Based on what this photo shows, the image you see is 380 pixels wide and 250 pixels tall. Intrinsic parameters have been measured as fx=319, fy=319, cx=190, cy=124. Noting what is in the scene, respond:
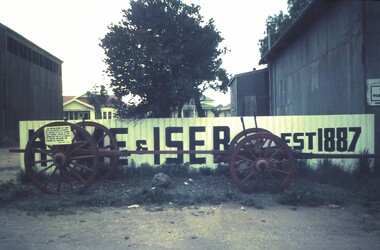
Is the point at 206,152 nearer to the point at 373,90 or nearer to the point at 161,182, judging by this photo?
the point at 161,182

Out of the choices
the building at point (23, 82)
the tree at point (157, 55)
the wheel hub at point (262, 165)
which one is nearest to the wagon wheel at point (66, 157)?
the tree at point (157, 55)

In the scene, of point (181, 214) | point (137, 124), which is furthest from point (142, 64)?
point (181, 214)

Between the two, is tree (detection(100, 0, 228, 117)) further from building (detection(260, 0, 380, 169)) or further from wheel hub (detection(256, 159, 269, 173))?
building (detection(260, 0, 380, 169))

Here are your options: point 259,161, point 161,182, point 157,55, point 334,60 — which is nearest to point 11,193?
point 161,182

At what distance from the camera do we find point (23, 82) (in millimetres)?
28703

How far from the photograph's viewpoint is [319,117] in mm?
8547

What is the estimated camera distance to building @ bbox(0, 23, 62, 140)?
2516cm

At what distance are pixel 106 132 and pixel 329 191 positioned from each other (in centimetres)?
540

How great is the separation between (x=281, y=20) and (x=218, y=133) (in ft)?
117

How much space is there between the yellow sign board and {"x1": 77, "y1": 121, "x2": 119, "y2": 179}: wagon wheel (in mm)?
1189

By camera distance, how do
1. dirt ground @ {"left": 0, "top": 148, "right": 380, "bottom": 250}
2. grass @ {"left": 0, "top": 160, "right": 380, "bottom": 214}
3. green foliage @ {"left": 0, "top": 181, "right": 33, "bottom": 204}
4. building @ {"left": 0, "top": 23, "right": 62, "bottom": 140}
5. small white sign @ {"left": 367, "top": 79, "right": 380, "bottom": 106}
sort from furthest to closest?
building @ {"left": 0, "top": 23, "right": 62, "bottom": 140}, small white sign @ {"left": 367, "top": 79, "right": 380, "bottom": 106}, green foliage @ {"left": 0, "top": 181, "right": 33, "bottom": 204}, grass @ {"left": 0, "top": 160, "right": 380, "bottom": 214}, dirt ground @ {"left": 0, "top": 148, "right": 380, "bottom": 250}

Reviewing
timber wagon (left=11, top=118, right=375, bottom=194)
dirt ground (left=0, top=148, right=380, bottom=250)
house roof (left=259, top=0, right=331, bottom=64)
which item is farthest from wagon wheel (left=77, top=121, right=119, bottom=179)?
house roof (left=259, top=0, right=331, bottom=64)

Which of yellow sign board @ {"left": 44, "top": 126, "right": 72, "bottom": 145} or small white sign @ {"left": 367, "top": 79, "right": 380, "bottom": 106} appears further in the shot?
small white sign @ {"left": 367, "top": 79, "right": 380, "bottom": 106}

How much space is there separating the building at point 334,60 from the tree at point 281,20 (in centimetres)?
2082
